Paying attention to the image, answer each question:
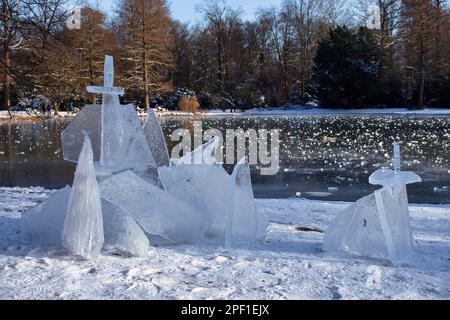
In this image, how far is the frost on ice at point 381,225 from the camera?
3.89m

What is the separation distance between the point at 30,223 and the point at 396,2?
4688 cm

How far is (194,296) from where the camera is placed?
301 cm

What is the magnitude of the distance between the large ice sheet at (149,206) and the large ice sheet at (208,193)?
0.31 m

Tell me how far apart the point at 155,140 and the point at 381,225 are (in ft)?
7.54

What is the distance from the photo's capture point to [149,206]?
165 inches

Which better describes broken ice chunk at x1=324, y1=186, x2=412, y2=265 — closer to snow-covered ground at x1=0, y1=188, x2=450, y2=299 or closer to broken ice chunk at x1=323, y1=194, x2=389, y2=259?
broken ice chunk at x1=323, y1=194, x2=389, y2=259

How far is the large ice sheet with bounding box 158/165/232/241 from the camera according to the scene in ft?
15.0

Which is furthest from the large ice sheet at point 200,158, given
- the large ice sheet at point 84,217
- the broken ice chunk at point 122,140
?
the large ice sheet at point 84,217

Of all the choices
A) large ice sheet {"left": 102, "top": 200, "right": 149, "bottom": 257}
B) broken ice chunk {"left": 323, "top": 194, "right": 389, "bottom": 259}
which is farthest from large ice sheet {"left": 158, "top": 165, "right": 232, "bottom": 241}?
broken ice chunk {"left": 323, "top": 194, "right": 389, "bottom": 259}

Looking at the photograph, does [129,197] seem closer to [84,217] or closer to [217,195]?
[84,217]

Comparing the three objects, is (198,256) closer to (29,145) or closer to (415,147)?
(415,147)

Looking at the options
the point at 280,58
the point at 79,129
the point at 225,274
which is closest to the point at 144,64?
the point at 280,58

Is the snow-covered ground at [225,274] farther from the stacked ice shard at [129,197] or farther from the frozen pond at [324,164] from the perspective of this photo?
the frozen pond at [324,164]
